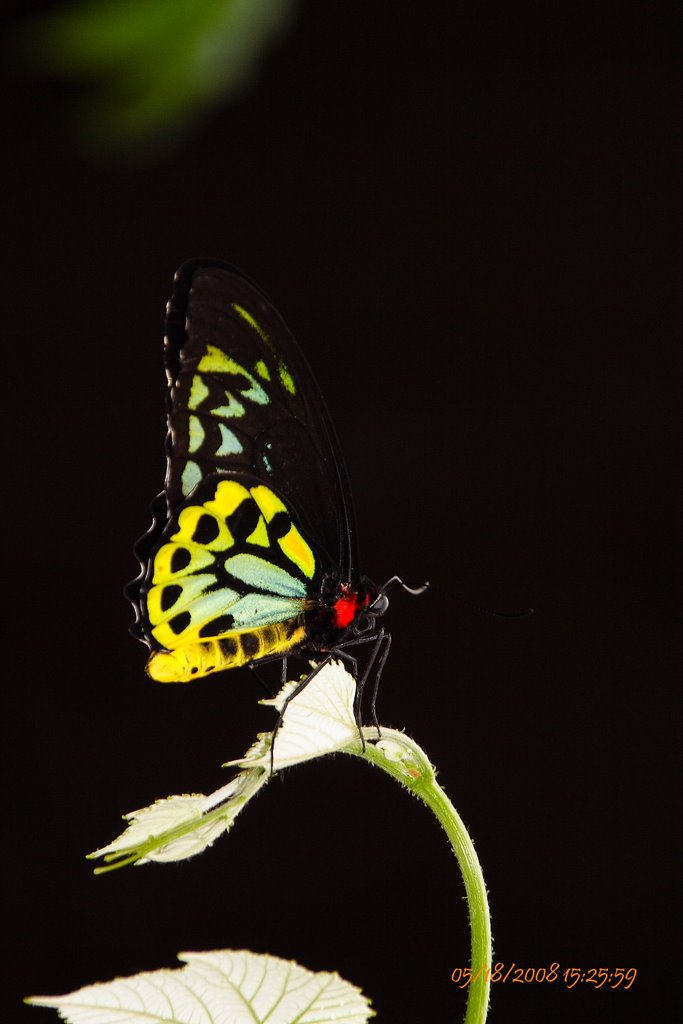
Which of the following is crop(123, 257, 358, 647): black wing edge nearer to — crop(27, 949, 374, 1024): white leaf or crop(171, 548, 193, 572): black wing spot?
crop(171, 548, 193, 572): black wing spot

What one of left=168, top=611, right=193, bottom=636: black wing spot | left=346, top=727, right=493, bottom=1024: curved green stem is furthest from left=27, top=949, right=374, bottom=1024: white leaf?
left=168, top=611, right=193, bottom=636: black wing spot

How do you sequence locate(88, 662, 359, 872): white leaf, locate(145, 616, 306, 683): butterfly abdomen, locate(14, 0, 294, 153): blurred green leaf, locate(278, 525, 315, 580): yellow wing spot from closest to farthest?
locate(88, 662, 359, 872): white leaf, locate(145, 616, 306, 683): butterfly abdomen, locate(278, 525, 315, 580): yellow wing spot, locate(14, 0, 294, 153): blurred green leaf

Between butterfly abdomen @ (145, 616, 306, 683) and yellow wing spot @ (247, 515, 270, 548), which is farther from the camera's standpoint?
yellow wing spot @ (247, 515, 270, 548)

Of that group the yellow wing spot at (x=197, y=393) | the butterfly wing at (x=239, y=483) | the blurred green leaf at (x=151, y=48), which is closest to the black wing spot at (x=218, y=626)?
the butterfly wing at (x=239, y=483)

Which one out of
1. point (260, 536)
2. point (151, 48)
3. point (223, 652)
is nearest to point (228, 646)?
point (223, 652)

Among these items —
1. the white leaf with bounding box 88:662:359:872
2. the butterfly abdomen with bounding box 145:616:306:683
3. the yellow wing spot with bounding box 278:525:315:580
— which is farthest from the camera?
the yellow wing spot with bounding box 278:525:315:580

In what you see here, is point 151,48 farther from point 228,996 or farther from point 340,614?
point 228,996

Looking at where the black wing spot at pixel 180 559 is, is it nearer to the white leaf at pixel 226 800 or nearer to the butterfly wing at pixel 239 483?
the butterfly wing at pixel 239 483
